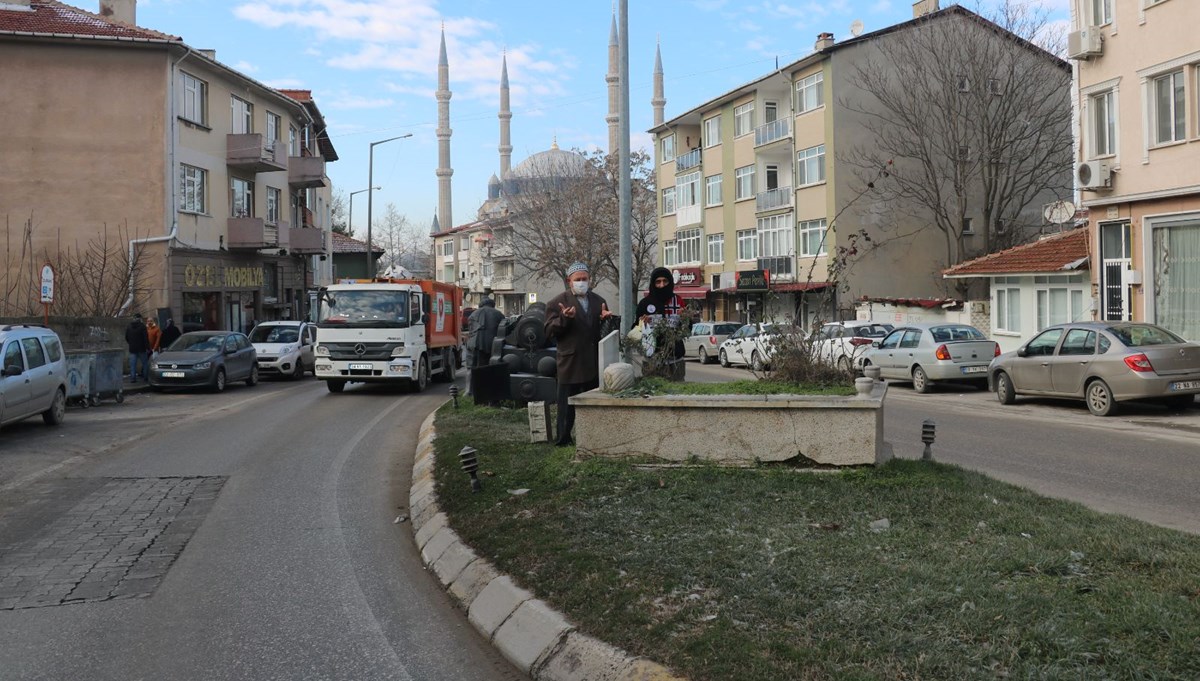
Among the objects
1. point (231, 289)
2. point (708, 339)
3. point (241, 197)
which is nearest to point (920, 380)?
point (708, 339)

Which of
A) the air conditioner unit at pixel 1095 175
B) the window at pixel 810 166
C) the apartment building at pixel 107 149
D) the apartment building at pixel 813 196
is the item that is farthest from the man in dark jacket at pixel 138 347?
the window at pixel 810 166

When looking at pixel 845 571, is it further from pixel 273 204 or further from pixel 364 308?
pixel 273 204

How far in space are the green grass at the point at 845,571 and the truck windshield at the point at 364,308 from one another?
45.0 ft

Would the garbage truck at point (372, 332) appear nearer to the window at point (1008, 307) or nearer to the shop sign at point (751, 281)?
the window at point (1008, 307)

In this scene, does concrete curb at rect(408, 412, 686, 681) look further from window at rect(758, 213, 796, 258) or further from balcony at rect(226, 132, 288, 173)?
window at rect(758, 213, 796, 258)

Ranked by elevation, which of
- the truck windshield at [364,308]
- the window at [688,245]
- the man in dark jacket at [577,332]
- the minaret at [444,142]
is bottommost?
the man in dark jacket at [577,332]

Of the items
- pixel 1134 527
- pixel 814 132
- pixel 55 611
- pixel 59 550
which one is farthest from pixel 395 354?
pixel 814 132

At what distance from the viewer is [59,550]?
754cm

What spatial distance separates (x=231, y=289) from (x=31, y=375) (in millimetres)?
21742

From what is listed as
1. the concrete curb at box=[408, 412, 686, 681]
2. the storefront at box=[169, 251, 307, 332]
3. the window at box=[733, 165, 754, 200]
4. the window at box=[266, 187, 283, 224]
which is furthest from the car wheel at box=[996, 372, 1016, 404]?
the window at box=[266, 187, 283, 224]

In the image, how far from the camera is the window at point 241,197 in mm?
36812

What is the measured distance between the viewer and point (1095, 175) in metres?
23.0

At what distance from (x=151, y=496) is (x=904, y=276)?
3564 centimetres

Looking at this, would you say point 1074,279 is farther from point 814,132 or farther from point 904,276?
point 814,132
